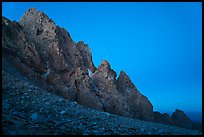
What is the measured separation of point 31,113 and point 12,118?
224cm

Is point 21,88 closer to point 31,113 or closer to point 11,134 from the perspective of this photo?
point 31,113

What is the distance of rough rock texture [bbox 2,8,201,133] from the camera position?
24297mm

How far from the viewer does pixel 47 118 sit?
41.2 ft

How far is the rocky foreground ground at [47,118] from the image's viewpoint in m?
10.2

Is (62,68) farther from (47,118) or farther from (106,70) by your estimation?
(47,118)

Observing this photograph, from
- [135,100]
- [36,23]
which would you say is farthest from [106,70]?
[36,23]

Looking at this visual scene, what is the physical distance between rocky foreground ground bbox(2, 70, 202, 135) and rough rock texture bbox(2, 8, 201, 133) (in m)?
6.85

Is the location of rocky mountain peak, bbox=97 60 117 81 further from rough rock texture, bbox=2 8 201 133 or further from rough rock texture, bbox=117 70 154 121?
rough rock texture, bbox=117 70 154 121

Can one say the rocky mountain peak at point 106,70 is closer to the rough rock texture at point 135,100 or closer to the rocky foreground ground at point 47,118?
the rough rock texture at point 135,100

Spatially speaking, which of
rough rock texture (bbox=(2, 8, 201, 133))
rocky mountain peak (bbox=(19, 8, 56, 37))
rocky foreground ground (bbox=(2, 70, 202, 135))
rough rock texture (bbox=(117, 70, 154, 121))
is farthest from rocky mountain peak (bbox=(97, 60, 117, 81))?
rocky foreground ground (bbox=(2, 70, 202, 135))

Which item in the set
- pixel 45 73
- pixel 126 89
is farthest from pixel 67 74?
pixel 126 89

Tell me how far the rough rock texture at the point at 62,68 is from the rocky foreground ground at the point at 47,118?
270 inches

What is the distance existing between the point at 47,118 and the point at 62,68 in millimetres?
16592

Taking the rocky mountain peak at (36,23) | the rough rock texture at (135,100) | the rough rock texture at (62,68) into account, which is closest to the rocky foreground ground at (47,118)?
the rough rock texture at (62,68)
